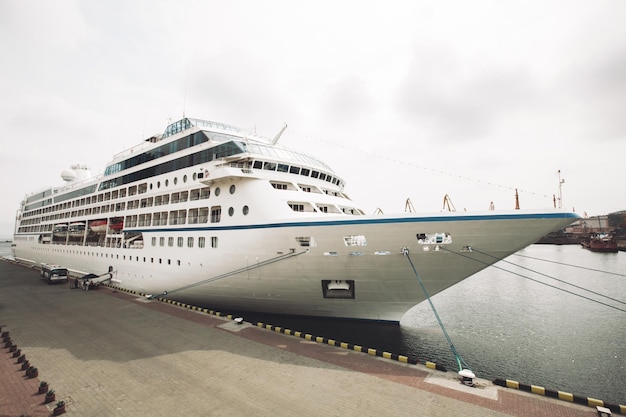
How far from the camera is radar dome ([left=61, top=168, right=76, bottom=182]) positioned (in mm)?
46438

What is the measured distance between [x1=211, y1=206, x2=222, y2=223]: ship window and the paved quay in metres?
5.32

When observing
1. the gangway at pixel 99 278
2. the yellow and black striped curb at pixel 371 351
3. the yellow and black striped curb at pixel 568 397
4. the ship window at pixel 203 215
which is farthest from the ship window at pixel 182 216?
the yellow and black striped curb at pixel 568 397

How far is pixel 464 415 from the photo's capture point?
6262 millimetres

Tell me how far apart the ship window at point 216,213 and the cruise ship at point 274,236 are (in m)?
0.10

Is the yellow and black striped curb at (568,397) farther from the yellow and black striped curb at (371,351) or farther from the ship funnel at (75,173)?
the ship funnel at (75,173)

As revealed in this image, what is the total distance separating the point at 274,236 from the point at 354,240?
3.70 meters

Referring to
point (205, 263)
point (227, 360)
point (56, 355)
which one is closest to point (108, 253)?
point (205, 263)

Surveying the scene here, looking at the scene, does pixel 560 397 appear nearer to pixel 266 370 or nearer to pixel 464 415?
pixel 464 415

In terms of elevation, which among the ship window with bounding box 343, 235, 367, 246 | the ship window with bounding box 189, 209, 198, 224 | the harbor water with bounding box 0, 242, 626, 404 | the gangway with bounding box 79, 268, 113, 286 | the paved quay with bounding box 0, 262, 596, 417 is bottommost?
the harbor water with bounding box 0, 242, 626, 404

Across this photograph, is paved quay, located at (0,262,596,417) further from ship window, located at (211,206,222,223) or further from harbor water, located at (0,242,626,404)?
ship window, located at (211,206,222,223)

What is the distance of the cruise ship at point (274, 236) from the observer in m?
11.1

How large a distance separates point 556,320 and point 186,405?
73.8 feet

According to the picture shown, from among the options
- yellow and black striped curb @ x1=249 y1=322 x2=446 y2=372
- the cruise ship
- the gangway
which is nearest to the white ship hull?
the cruise ship

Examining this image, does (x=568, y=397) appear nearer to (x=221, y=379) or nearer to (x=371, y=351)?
(x=371, y=351)
